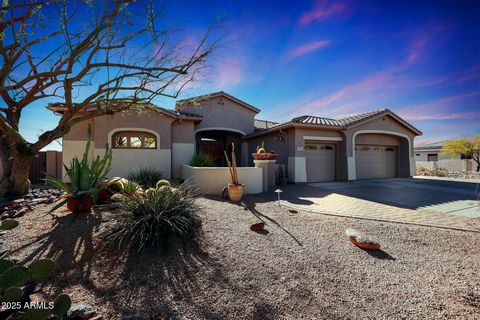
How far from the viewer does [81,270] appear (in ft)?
10.1

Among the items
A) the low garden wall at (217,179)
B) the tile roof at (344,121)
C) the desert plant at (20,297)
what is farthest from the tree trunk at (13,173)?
the tile roof at (344,121)

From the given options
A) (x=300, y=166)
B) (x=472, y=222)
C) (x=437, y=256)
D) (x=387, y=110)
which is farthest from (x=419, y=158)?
(x=437, y=256)

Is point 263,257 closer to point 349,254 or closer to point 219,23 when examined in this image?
point 349,254

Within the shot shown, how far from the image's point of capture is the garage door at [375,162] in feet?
46.5

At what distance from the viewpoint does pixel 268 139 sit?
14734mm

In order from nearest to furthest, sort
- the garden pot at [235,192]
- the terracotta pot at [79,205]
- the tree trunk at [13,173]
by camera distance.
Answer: the terracotta pot at [79,205]
the tree trunk at [13,173]
the garden pot at [235,192]

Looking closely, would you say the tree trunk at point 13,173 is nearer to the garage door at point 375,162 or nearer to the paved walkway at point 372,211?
the paved walkway at point 372,211

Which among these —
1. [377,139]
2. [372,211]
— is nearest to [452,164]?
[377,139]

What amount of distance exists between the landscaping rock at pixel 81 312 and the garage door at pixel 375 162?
15.1 m

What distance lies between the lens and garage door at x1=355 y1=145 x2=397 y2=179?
46.5 feet

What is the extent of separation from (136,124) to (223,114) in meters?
6.44

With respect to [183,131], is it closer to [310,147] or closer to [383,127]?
[310,147]

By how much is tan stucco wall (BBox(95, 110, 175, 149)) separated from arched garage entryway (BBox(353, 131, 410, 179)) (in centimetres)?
1174

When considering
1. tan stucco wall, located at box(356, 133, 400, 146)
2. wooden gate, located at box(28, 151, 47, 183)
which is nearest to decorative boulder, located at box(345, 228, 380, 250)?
tan stucco wall, located at box(356, 133, 400, 146)
